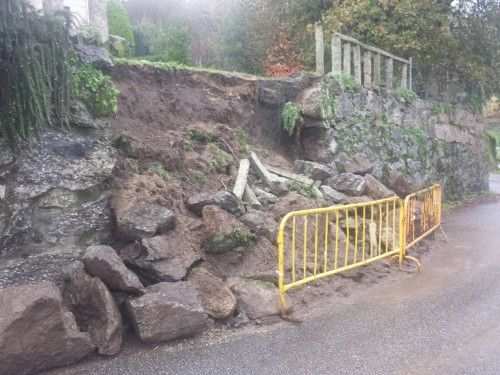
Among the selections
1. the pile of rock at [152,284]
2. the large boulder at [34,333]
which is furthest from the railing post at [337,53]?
the large boulder at [34,333]

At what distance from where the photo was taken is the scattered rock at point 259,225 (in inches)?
225

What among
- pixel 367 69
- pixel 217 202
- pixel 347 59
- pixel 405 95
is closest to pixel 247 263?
pixel 217 202

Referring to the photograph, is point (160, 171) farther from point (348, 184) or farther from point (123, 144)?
point (348, 184)

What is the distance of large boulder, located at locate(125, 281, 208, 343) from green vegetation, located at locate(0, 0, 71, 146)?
72.7 inches

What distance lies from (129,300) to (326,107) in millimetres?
6068

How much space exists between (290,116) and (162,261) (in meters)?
4.90

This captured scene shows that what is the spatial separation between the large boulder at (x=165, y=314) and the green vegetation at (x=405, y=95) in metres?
8.85

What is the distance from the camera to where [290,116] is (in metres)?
8.96

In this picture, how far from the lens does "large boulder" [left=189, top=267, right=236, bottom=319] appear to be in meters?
4.68

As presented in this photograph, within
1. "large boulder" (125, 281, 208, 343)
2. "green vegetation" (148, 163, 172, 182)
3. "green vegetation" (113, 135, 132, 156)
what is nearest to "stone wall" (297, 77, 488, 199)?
"green vegetation" (148, 163, 172, 182)

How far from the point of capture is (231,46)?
13.2 metres

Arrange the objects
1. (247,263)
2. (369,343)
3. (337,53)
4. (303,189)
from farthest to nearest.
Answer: (337,53)
(303,189)
(247,263)
(369,343)

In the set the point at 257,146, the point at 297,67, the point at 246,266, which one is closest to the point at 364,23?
the point at 297,67

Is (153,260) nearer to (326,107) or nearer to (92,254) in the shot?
(92,254)
